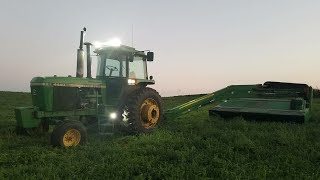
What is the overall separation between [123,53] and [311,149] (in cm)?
541

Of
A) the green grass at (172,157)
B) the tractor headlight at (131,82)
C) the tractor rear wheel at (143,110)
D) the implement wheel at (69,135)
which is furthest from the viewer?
the tractor headlight at (131,82)

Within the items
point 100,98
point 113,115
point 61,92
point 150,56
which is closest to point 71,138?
point 61,92

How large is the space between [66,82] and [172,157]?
371 cm

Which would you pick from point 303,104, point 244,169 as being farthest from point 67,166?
point 303,104

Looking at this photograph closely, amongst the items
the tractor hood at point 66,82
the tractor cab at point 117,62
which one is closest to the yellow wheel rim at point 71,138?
the tractor hood at point 66,82

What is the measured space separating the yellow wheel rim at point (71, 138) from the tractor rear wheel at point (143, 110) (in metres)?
1.81

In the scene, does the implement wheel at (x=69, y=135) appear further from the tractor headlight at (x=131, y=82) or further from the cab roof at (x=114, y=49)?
the cab roof at (x=114, y=49)

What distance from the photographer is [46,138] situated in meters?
8.81

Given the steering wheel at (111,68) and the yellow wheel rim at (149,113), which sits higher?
the steering wheel at (111,68)

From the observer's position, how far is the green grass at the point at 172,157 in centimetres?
569

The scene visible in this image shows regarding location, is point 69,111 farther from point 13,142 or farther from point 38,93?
point 13,142

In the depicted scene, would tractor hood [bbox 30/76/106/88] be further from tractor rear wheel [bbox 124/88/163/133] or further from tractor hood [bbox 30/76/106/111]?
tractor rear wheel [bbox 124/88/163/133]

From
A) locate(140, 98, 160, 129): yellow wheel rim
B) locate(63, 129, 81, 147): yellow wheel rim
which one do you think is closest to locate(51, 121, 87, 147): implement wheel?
locate(63, 129, 81, 147): yellow wheel rim

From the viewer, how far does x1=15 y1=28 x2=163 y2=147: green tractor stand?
335 inches
